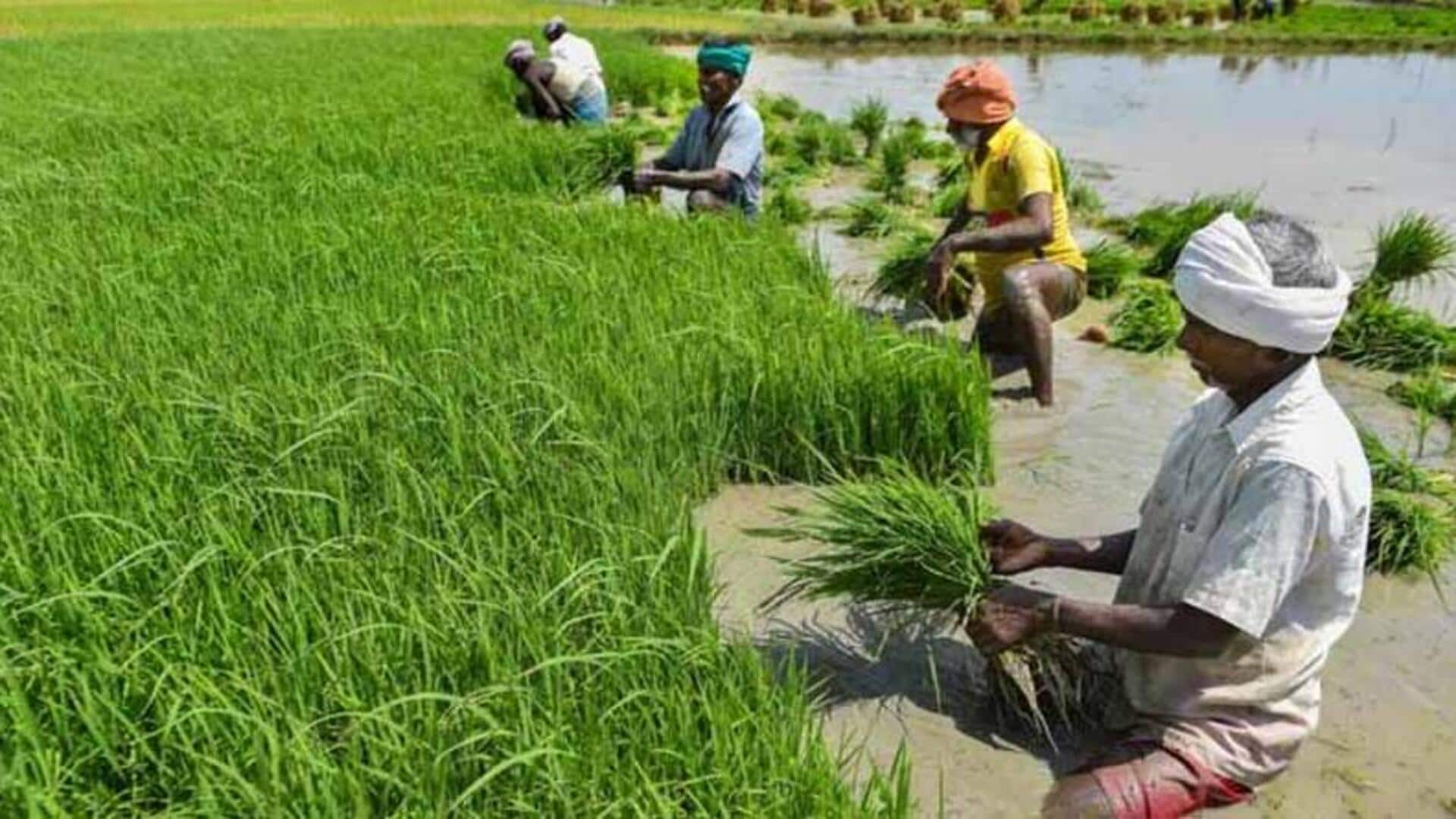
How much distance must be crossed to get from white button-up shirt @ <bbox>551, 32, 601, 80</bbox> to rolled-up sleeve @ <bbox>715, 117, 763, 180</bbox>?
3.99 metres

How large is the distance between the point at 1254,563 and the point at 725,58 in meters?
3.82

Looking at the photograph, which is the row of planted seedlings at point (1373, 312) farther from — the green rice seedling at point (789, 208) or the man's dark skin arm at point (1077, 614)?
the man's dark skin arm at point (1077, 614)

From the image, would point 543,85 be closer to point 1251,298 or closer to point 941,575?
point 941,575

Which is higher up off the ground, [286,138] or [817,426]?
[286,138]

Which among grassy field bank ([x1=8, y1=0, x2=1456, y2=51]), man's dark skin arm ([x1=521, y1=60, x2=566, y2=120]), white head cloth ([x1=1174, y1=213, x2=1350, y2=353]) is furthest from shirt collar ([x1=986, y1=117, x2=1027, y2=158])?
grassy field bank ([x1=8, y1=0, x2=1456, y2=51])

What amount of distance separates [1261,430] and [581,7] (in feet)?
93.4

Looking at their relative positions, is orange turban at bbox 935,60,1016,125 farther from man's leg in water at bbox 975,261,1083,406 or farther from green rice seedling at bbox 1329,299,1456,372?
green rice seedling at bbox 1329,299,1456,372

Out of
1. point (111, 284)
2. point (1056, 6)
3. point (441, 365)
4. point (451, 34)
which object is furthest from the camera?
point (1056, 6)

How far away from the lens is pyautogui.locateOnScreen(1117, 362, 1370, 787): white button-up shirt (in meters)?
1.86

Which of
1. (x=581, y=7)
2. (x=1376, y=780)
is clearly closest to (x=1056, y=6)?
(x=581, y=7)

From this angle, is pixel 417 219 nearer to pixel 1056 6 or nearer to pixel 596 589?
pixel 596 589

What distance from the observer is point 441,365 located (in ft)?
10.3

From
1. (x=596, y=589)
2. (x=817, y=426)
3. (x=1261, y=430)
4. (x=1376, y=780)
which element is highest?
(x=1261, y=430)

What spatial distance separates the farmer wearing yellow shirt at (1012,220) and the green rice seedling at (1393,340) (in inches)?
50.5
